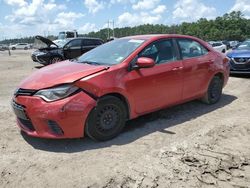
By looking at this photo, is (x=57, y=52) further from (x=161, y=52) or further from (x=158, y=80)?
(x=158, y=80)

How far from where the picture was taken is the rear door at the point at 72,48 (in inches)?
610

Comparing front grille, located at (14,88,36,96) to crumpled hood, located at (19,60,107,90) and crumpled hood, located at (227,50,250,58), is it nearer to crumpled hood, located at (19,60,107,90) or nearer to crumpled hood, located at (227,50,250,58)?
crumpled hood, located at (19,60,107,90)

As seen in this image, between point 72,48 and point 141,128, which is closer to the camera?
point 141,128

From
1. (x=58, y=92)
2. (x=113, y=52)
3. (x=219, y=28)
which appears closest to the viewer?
(x=58, y=92)

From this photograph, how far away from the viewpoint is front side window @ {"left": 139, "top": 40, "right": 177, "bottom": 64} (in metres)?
5.09

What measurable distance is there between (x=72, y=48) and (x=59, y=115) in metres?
12.2

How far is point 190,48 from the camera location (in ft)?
19.6

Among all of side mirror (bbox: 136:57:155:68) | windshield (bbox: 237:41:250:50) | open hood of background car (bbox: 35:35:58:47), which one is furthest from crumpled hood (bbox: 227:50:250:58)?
open hood of background car (bbox: 35:35:58:47)

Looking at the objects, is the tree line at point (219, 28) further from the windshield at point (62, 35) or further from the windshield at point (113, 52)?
the windshield at point (113, 52)

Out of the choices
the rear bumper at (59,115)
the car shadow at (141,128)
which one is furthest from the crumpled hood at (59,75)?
the car shadow at (141,128)

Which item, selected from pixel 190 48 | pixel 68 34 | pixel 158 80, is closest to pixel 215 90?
pixel 190 48

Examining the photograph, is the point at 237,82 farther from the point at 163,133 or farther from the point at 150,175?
the point at 150,175

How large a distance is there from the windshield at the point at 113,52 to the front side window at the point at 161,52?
→ 19 centimetres

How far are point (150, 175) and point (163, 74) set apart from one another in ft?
7.02
